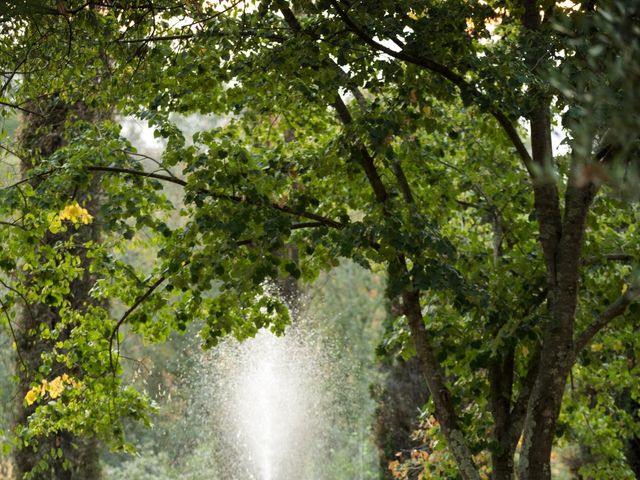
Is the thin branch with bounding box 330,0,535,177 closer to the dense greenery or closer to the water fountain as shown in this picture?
the dense greenery

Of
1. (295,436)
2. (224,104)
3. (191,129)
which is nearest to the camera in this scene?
(224,104)

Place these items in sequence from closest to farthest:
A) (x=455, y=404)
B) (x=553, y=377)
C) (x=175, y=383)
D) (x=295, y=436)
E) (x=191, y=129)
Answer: (x=553, y=377)
(x=455, y=404)
(x=295, y=436)
(x=175, y=383)
(x=191, y=129)

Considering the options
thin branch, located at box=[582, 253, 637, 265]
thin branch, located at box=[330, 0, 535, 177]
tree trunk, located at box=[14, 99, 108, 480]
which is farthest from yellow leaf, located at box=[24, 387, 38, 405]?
thin branch, located at box=[582, 253, 637, 265]

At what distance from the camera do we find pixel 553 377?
5.04 metres

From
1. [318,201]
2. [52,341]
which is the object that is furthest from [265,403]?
[318,201]

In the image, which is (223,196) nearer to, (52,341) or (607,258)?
(607,258)

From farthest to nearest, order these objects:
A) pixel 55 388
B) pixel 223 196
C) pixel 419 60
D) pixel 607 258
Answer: pixel 55 388 < pixel 607 258 < pixel 223 196 < pixel 419 60

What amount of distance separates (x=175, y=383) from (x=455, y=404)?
1572 centimetres

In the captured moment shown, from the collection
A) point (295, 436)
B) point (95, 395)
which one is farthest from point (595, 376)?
point (295, 436)

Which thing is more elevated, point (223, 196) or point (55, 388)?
point (223, 196)

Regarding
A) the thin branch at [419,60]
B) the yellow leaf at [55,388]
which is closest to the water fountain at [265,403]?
the yellow leaf at [55,388]

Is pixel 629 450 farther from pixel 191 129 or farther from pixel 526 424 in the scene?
pixel 191 129

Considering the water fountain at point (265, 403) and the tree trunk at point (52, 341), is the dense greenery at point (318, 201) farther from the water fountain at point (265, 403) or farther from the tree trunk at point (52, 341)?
the water fountain at point (265, 403)

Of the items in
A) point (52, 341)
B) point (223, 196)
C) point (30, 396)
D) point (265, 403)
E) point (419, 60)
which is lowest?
point (30, 396)
